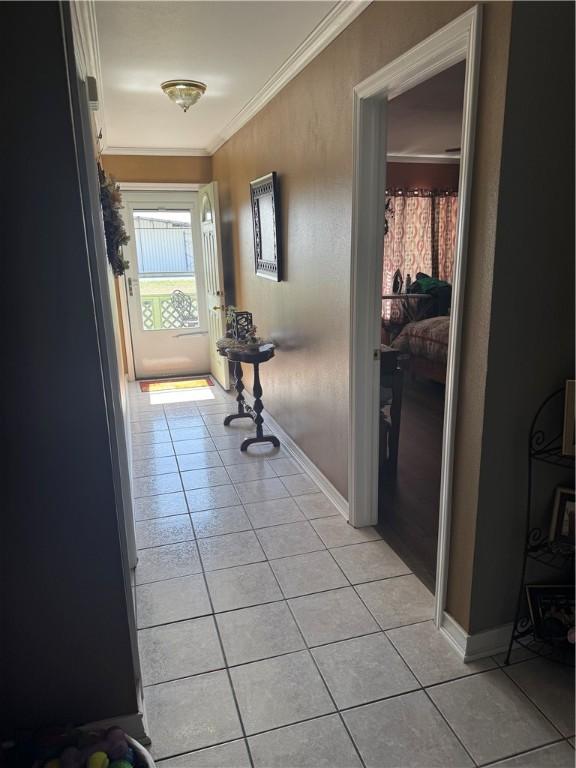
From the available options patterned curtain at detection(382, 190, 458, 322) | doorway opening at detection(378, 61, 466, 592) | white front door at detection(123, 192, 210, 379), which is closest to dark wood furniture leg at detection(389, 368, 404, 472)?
doorway opening at detection(378, 61, 466, 592)

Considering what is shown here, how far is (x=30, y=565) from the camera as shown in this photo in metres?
1.44

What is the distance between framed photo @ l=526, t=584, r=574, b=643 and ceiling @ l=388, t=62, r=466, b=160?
2857 mm

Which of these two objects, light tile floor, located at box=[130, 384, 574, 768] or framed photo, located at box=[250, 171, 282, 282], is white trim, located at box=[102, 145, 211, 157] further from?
light tile floor, located at box=[130, 384, 574, 768]

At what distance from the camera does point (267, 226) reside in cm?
Result: 379

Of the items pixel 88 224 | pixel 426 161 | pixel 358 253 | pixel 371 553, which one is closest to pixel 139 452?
pixel 371 553

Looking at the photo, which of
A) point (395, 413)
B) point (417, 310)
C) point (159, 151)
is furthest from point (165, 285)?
point (395, 413)

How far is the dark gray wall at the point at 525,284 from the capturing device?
1471 mm

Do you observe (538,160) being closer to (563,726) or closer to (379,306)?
(379,306)

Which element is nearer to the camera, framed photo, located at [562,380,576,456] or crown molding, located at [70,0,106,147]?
framed photo, located at [562,380,576,456]

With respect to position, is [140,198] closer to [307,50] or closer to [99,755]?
[307,50]

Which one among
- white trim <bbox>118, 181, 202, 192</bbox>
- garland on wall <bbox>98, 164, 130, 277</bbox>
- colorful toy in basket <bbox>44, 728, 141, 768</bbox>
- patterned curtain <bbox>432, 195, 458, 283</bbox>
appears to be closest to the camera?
colorful toy in basket <bbox>44, 728, 141, 768</bbox>

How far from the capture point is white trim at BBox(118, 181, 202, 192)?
544 centimetres

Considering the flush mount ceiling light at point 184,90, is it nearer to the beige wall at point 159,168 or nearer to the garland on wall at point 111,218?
the garland on wall at point 111,218

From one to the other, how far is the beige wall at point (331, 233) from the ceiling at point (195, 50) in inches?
7.5
